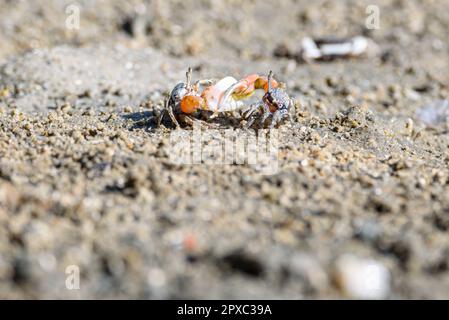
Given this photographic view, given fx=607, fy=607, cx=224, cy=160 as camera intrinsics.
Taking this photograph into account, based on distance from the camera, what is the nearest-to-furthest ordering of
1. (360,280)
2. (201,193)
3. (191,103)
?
(360,280) → (201,193) → (191,103)

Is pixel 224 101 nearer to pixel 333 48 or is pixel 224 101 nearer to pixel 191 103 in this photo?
pixel 191 103

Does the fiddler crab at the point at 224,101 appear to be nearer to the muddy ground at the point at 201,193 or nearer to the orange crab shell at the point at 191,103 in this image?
the orange crab shell at the point at 191,103

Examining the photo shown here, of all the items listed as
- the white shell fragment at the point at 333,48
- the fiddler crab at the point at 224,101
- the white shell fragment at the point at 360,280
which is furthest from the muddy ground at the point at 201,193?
the white shell fragment at the point at 333,48

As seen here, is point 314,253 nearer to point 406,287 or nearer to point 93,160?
point 406,287

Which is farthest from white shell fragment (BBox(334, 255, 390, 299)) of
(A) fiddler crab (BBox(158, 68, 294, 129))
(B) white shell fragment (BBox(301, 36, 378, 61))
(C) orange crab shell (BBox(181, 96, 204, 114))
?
(B) white shell fragment (BBox(301, 36, 378, 61))

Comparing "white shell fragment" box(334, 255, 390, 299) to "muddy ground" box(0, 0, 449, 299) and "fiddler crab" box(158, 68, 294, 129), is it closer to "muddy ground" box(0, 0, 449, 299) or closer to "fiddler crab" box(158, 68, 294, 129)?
"muddy ground" box(0, 0, 449, 299)

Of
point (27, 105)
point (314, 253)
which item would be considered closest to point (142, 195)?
point (314, 253)

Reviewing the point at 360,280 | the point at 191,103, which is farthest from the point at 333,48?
the point at 360,280
